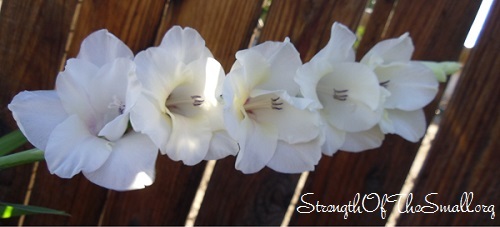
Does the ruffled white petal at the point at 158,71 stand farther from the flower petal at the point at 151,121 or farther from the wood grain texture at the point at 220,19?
the wood grain texture at the point at 220,19

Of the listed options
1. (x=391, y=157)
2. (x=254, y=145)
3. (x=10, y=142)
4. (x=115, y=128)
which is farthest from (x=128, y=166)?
(x=391, y=157)

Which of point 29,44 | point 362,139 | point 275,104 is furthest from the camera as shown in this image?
point 29,44

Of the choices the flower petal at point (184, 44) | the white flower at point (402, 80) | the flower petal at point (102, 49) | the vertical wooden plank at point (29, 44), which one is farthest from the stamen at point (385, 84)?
the vertical wooden plank at point (29, 44)

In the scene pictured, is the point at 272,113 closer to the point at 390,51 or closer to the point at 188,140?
the point at 188,140

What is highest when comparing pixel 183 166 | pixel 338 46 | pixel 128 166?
pixel 338 46

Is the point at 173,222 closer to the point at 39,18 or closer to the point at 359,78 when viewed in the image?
the point at 39,18
